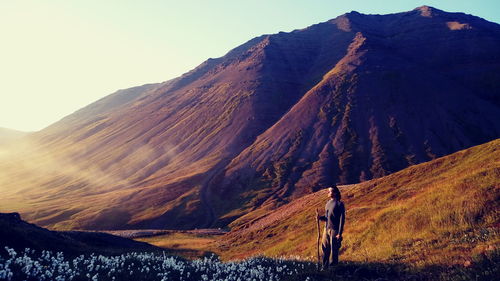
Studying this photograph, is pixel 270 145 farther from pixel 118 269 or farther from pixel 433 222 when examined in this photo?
pixel 118 269

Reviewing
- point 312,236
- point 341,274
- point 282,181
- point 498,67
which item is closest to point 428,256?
point 341,274

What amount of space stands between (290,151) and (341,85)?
47.7m

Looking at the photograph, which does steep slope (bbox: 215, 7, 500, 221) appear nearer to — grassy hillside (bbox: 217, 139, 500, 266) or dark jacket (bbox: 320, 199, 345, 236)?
grassy hillside (bbox: 217, 139, 500, 266)

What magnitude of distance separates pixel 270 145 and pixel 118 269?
132 metres

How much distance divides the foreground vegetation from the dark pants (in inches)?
15.9

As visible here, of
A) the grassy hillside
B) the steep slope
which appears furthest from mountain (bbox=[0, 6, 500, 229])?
the grassy hillside

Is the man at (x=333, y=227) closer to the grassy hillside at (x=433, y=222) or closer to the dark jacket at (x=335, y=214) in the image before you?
the dark jacket at (x=335, y=214)

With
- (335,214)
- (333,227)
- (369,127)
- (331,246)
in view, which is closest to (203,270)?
(331,246)

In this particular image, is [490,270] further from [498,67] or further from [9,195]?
[498,67]

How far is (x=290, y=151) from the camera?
13888cm

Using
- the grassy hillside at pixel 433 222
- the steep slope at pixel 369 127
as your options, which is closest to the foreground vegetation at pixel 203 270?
the grassy hillside at pixel 433 222

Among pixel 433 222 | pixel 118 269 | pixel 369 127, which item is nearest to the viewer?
pixel 118 269

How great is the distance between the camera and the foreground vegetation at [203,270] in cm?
1148

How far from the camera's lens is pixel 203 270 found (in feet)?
49.4
